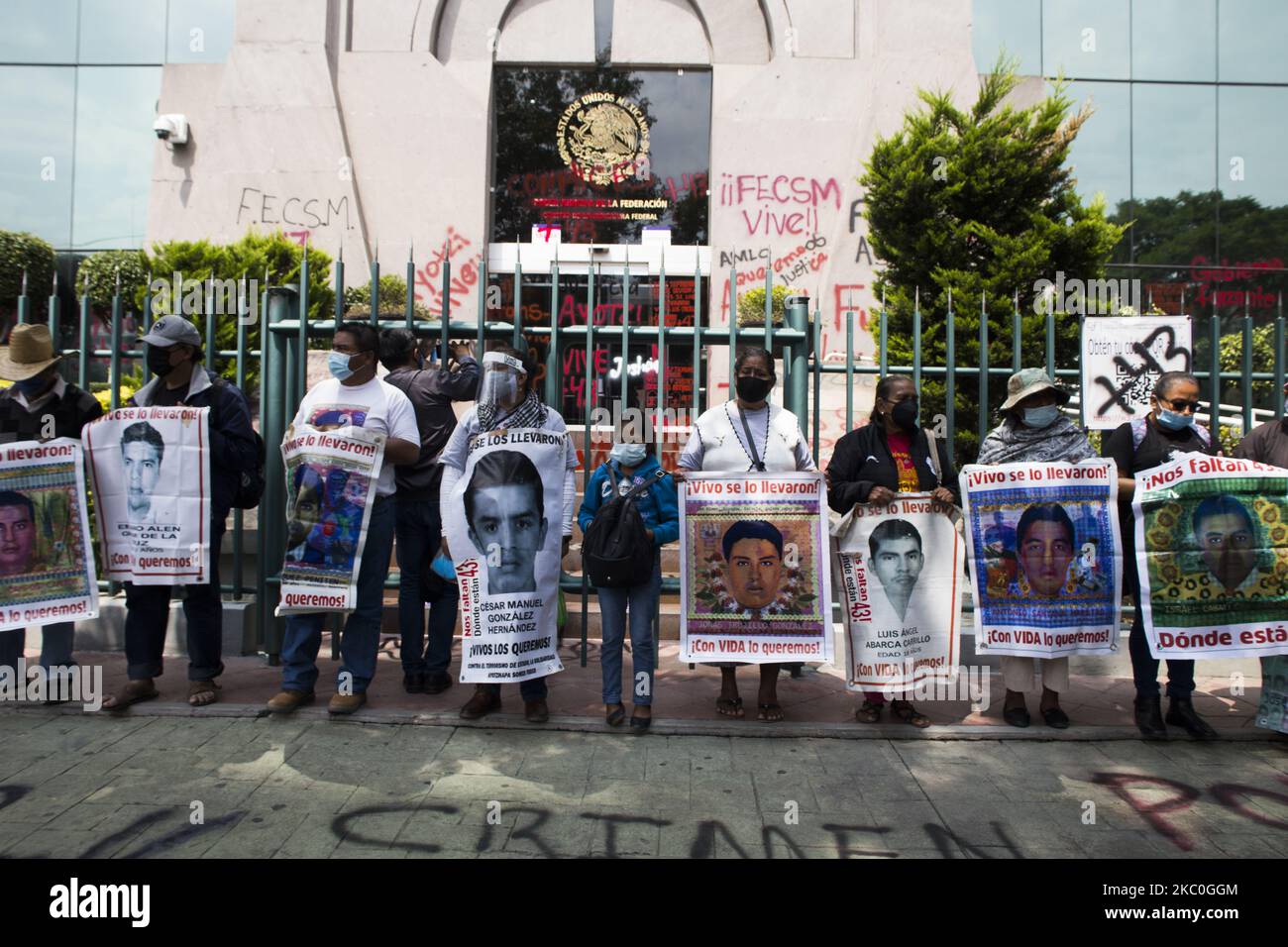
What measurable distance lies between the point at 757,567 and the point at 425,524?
195 centimetres

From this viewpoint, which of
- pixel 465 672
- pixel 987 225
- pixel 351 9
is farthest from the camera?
pixel 351 9

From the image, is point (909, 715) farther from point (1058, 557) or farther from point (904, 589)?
point (1058, 557)

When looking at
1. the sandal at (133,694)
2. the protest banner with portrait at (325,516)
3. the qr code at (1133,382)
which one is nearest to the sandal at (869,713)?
the qr code at (1133,382)

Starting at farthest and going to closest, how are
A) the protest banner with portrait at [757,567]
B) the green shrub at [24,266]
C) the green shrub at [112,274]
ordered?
1. the green shrub at [24,266]
2. the green shrub at [112,274]
3. the protest banner with portrait at [757,567]

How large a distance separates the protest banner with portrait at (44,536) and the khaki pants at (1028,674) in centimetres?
501

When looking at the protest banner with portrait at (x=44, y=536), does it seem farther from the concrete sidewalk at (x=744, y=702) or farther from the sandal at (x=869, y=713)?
the sandal at (x=869, y=713)

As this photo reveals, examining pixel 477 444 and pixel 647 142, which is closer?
pixel 477 444

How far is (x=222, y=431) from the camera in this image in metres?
5.09

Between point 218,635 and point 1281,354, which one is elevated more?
point 1281,354

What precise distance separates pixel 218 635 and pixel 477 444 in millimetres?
1913

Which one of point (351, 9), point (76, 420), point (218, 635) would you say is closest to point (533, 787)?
point (218, 635)

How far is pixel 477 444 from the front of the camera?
15.9 ft

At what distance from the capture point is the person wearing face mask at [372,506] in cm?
493

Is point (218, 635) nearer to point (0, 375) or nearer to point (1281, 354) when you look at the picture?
point (0, 375)
